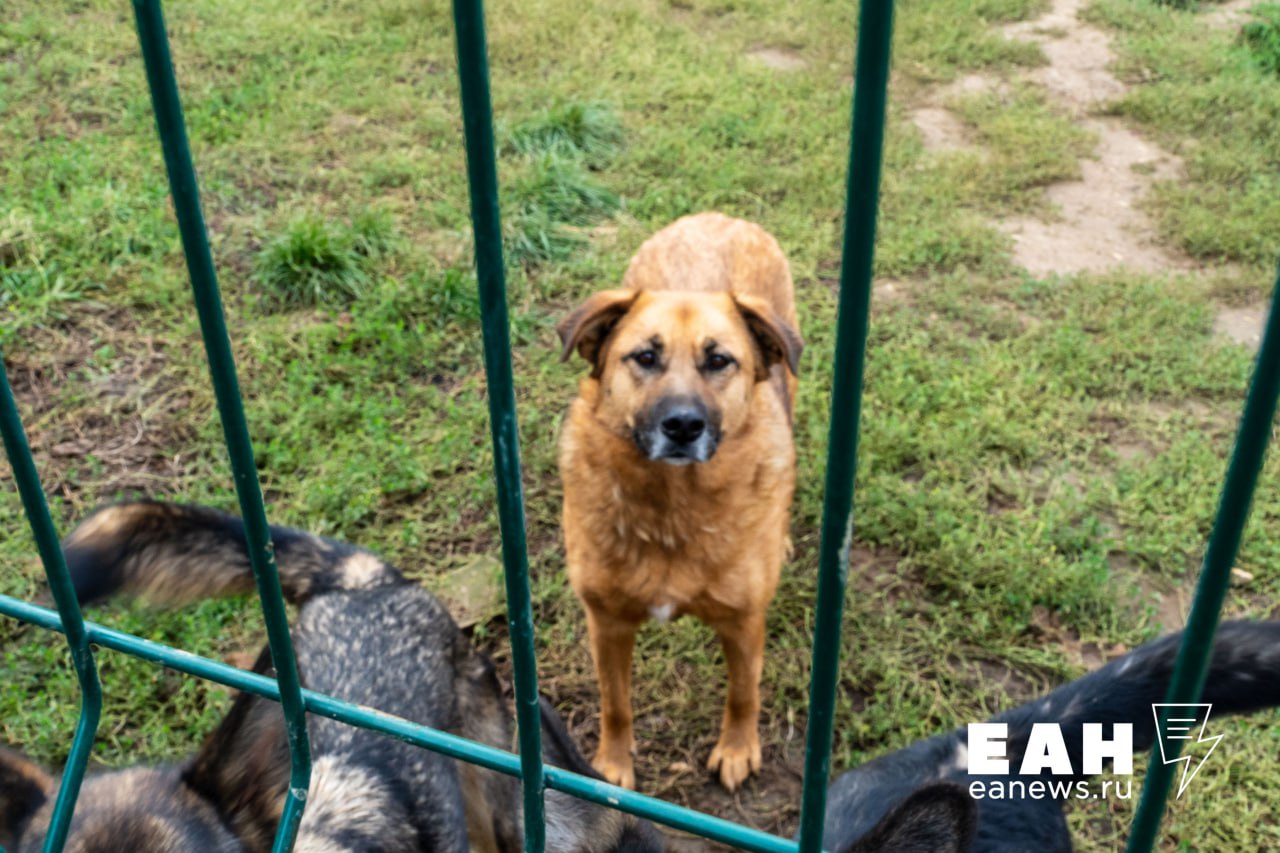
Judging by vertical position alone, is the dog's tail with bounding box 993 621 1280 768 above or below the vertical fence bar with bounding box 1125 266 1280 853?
below

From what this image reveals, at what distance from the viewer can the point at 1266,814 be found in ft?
9.69

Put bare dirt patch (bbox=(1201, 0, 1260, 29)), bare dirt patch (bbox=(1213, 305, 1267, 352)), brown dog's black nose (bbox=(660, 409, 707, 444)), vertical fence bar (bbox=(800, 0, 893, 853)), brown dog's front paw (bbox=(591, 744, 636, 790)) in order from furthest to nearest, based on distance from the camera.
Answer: bare dirt patch (bbox=(1201, 0, 1260, 29))
bare dirt patch (bbox=(1213, 305, 1267, 352))
brown dog's front paw (bbox=(591, 744, 636, 790))
brown dog's black nose (bbox=(660, 409, 707, 444))
vertical fence bar (bbox=(800, 0, 893, 853))

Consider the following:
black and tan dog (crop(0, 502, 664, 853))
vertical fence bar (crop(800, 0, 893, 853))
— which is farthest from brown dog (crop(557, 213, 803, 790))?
vertical fence bar (crop(800, 0, 893, 853))

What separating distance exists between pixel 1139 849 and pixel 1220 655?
3.74 feet

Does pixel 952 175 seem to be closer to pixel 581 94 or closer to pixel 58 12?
pixel 581 94

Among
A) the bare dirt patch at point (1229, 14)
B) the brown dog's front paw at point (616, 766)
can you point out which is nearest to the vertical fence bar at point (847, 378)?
the brown dog's front paw at point (616, 766)

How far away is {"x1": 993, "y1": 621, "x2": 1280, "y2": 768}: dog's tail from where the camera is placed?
195 cm

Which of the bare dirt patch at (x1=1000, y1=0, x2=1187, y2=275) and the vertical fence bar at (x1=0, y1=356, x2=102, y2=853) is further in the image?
the bare dirt patch at (x1=1000, y1=0, x2=1187, y2=275)

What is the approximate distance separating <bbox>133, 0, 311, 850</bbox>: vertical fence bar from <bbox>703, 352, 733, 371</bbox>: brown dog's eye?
1985 millimetres

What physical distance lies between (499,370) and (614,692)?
2379 mm

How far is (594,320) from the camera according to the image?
126 inches

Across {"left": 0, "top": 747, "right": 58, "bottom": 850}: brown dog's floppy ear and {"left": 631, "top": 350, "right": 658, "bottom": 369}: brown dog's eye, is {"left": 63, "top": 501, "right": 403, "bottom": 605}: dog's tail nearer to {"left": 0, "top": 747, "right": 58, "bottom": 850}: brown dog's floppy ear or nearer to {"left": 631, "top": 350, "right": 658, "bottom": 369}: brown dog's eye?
Answer: {"left": 0, "top": 747, "right": 58, "bottom": 850}: brown dog's floppy ear

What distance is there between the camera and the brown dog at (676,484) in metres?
3.05

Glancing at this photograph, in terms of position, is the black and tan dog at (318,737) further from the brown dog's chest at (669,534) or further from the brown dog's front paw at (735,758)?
the brown dog's front paw at (735,758)
